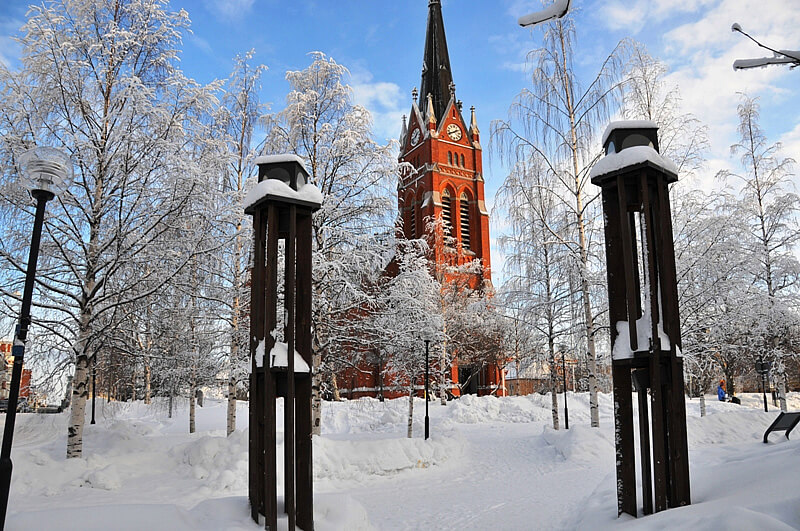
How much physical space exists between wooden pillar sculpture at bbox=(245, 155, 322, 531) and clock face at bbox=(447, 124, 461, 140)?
37386 millimetres

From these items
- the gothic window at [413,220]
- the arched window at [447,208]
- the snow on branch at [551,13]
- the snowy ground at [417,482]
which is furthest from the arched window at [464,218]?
the snow on branch at [551,13]

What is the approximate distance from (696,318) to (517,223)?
6.30 metres

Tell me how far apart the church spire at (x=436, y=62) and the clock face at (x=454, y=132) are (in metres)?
2.99

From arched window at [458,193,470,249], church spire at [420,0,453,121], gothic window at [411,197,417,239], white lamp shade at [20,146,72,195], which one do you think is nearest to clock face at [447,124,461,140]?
church spire at [420,0,453,121]

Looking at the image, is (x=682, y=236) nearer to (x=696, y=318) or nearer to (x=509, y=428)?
(x=696, y=318)

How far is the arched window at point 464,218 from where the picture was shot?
39.5 m

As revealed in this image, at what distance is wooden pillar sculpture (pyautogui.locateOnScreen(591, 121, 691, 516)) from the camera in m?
4.92

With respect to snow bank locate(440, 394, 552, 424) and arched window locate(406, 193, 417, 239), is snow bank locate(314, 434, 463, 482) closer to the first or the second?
snow bank locate(440, 394, 552, 424)

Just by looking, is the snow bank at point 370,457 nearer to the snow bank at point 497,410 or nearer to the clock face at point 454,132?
the snow bank at point 497,410

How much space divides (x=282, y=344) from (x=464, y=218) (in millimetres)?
35229

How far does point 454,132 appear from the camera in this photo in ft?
139

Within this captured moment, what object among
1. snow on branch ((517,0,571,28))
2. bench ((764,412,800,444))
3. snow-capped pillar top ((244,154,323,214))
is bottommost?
bench ((764,412,800,444))

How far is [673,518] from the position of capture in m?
4.16

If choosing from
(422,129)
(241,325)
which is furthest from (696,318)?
(422,129)
